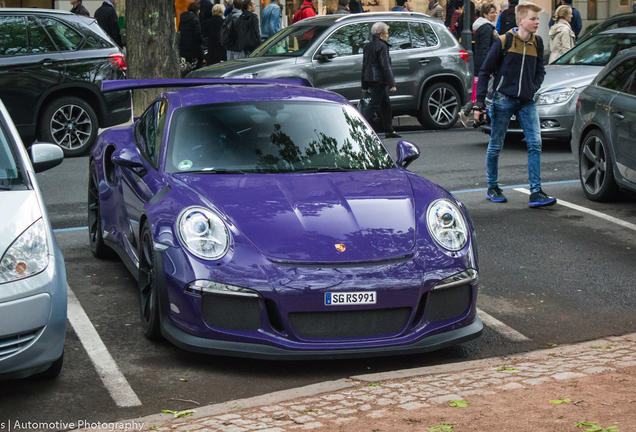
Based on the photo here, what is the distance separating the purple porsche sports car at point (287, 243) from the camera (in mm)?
4953

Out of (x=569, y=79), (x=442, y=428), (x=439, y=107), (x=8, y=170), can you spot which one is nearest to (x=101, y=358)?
(x=8, y=170)

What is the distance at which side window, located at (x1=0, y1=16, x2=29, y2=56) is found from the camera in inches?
492

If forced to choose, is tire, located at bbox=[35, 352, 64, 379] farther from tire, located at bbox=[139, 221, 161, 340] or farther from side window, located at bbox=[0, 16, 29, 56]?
side window, located at bbox=[0, 16, 29, 56]

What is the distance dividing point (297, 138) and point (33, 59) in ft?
24.2

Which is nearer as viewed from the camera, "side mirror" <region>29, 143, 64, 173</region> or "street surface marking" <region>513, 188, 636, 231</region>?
"side mirror" <region>29, 143, 64, 173</region>

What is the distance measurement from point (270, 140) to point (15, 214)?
2.10m

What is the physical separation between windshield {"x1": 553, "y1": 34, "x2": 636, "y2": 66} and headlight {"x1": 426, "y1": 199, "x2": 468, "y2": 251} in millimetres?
9002

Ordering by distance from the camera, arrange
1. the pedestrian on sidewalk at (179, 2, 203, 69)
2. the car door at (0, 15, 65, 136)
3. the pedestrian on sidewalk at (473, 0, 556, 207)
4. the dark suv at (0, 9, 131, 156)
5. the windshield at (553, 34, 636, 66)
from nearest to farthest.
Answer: the pedestrian on sidewalk at (473, 0, 556, 207) → the car door at (0, 15, 65, 136) → the dark suv at (0, 9, 131, 156) → the windshield at (553, 34, 636, 66) → the pedestrian on sidewalk at (179, 2, 203, 69)

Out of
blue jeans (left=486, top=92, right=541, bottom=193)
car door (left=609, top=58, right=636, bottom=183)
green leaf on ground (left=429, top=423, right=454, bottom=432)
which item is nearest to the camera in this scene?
green leaf on ground (left=429, top=423, right=454, bottom=432)

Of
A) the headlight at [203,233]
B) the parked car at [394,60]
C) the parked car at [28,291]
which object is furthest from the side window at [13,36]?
the parked car at [28,291]

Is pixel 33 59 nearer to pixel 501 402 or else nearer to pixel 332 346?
pixel 332 346

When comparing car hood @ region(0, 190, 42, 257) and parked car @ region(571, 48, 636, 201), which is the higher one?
car hood @ region(0, 190, 42, 257)

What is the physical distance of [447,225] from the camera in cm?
545

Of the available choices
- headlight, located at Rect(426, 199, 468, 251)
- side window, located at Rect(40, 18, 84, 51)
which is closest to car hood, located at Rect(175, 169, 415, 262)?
headlight, located at Rect(426, 199, 468, 251)
